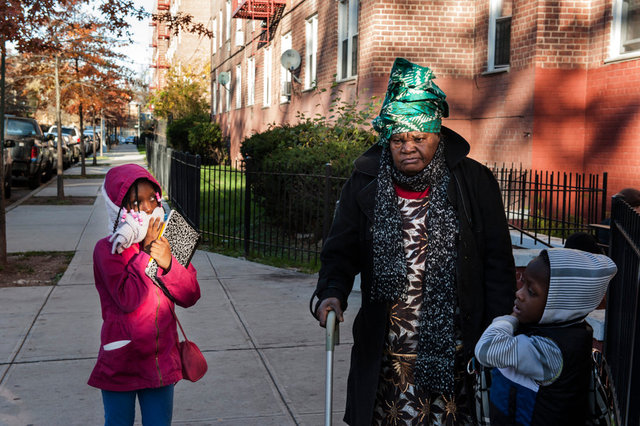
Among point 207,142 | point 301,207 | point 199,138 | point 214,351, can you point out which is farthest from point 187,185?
point 207,142

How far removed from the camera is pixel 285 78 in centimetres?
2153

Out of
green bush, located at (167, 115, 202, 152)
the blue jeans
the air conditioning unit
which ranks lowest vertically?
the blue jeans

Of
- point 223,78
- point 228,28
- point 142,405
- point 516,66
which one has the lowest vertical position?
point 142,405

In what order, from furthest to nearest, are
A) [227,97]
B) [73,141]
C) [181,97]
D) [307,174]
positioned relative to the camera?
[73,141]
[181,97]
[227,97]
[307,174]

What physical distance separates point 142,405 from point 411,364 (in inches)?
50.0

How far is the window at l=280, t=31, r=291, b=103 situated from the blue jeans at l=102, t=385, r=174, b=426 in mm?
17720

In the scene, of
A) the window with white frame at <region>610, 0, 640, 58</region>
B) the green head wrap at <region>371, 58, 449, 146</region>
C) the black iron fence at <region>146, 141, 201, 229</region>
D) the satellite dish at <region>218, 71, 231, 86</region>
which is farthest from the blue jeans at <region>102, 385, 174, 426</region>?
the satellite dish at <region>218, 71, 231, 86</region>

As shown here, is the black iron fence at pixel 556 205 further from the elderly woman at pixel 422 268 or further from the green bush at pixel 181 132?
the green bush at pixel 181 132

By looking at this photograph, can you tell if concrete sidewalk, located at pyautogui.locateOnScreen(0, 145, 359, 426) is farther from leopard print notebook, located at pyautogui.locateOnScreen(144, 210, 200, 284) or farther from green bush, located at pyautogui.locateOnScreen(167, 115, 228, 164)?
green bush, located at pyautogui.locateOnScreen(167, 115, 228, 164)

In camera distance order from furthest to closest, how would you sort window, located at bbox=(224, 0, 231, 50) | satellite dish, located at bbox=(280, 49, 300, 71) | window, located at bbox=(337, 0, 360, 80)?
window, located at bbox=(224, 0, 231, 50) < satellite dish, located at bbox=(280, 49, 300, 71) < window, located at bbox=(337, 0, 360, 80)

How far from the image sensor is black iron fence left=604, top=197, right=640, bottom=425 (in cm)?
306

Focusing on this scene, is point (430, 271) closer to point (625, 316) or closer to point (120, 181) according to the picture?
point (625, 316)

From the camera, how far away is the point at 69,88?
25.3 meters

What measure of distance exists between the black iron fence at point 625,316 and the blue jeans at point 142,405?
1.98 metres
